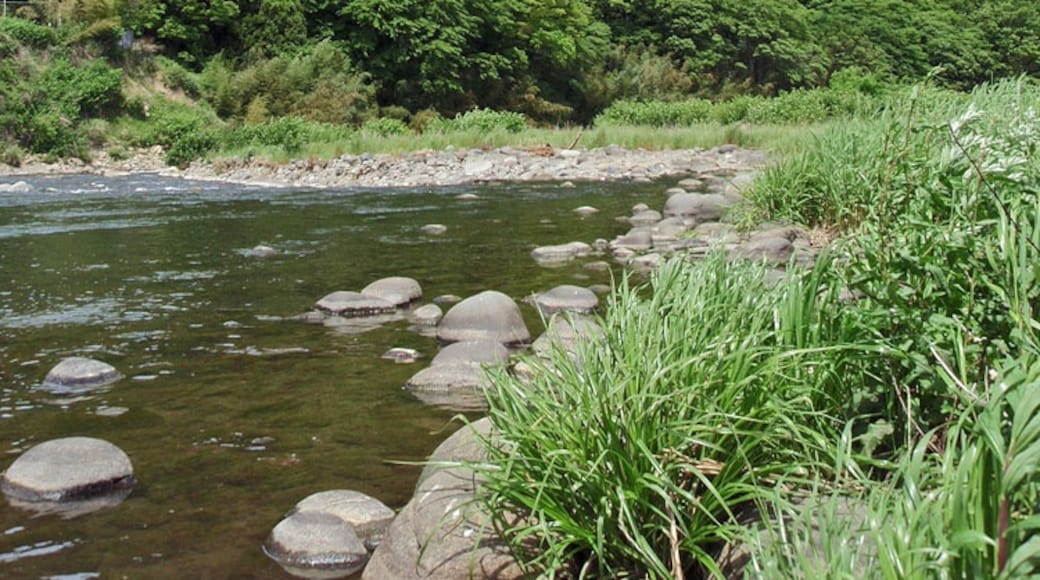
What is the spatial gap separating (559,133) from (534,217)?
13.4m

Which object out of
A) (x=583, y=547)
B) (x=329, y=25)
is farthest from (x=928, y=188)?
(x=329, y=25)

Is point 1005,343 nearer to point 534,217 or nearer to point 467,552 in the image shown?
point 467,552

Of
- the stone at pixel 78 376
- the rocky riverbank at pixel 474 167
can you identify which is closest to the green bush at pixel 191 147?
the rocky riverbank at pixel 474 167

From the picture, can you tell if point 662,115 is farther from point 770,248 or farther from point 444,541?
point 444,541

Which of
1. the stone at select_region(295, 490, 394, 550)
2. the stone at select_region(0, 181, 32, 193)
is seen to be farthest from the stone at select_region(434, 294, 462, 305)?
the stone at select_region(0, 181, 32, 193)

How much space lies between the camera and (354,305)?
26.7ft

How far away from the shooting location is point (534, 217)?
1445cm

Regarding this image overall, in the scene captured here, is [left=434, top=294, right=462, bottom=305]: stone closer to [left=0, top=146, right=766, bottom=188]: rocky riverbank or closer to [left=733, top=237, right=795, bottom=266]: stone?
[left=733, top=237, right=795, bottom=266]: stone

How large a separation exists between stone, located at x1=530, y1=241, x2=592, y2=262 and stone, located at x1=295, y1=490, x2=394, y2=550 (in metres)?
6.55

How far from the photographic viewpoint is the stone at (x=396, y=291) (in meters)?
8.30

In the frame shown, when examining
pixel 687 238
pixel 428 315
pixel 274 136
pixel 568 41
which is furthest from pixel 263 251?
pixel 568 41

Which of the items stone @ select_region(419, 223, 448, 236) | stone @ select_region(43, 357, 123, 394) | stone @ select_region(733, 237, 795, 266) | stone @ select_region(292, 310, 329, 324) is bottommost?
stone @ select_region(419, 223, 448, 236)

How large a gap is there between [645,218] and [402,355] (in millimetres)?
7350

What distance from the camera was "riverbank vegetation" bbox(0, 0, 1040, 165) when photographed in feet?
91.6
